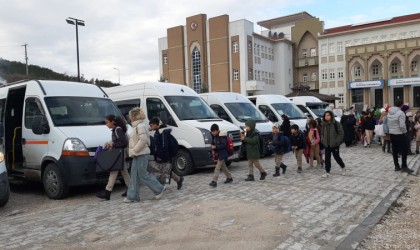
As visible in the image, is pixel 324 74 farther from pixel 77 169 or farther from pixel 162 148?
pixel 77 169

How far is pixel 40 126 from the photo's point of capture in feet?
25.9

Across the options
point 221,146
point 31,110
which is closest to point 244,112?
point 221,146

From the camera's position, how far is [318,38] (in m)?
64.9

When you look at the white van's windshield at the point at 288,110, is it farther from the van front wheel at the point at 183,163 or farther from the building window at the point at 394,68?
the building window at the point at 394,68

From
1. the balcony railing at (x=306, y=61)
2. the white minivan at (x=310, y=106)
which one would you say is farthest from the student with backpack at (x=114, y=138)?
the balcony railing at (x=306, y=61)

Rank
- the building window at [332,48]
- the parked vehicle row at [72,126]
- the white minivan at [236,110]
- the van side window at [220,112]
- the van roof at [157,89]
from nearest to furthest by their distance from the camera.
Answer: the parked vehicle row at [72,126] → the van roof at [157,89] → the white minivan at [236,110] → the van side window at [220,112] → the building window at [332,48]

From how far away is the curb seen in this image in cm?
474

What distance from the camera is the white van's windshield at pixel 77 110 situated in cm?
804

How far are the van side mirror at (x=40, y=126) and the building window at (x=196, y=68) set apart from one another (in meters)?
55.7

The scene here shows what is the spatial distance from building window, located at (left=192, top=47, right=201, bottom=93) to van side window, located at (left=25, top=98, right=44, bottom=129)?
55.2 meters

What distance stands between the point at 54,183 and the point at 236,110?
24.6 ft

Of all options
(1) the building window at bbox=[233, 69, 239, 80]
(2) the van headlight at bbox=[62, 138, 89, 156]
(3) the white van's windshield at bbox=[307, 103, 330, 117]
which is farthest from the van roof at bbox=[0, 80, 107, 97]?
(1) the building window at bbox=[233, 69, 239, 80]

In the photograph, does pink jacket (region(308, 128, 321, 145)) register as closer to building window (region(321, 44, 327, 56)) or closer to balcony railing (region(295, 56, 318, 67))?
building window (region(321, 44, 327, 56))

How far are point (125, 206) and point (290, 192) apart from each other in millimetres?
3127
